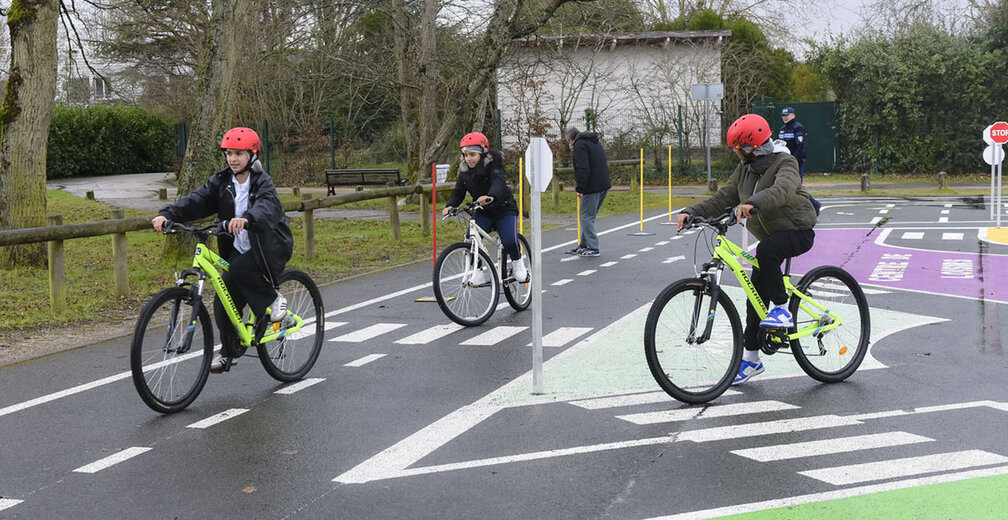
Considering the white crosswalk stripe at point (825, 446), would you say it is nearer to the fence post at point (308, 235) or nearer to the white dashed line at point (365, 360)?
the white dashed line at point (365, 360)

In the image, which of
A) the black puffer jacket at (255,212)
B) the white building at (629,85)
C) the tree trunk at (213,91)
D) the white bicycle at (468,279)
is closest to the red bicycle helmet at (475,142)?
the white bicycle at (468,279)

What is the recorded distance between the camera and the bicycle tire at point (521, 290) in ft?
35.4

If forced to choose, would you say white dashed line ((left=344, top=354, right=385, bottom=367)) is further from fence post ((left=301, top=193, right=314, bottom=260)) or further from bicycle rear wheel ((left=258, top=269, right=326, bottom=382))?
fence post ((left=301, top=193, right=314, bottom=260))

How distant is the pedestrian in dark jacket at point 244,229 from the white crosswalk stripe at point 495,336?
2.21 meters

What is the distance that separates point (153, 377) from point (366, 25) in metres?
31.9

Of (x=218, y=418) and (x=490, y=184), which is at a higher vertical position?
(x=490, y=184)

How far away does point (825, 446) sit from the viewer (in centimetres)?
592

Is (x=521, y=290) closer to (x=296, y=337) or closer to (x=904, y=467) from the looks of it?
(x=296, y=337)

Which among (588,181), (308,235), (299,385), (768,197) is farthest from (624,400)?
(308,235)

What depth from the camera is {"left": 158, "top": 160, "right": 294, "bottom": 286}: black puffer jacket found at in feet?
23.7

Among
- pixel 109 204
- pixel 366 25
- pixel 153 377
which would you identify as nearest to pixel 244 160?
pixel 153 377

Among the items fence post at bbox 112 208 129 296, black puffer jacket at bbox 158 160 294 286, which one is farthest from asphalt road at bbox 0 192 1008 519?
fence post at bbox 112 208 129 296

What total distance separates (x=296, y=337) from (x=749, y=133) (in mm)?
3388

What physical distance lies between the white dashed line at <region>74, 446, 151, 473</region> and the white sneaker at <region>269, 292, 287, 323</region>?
153 cm
